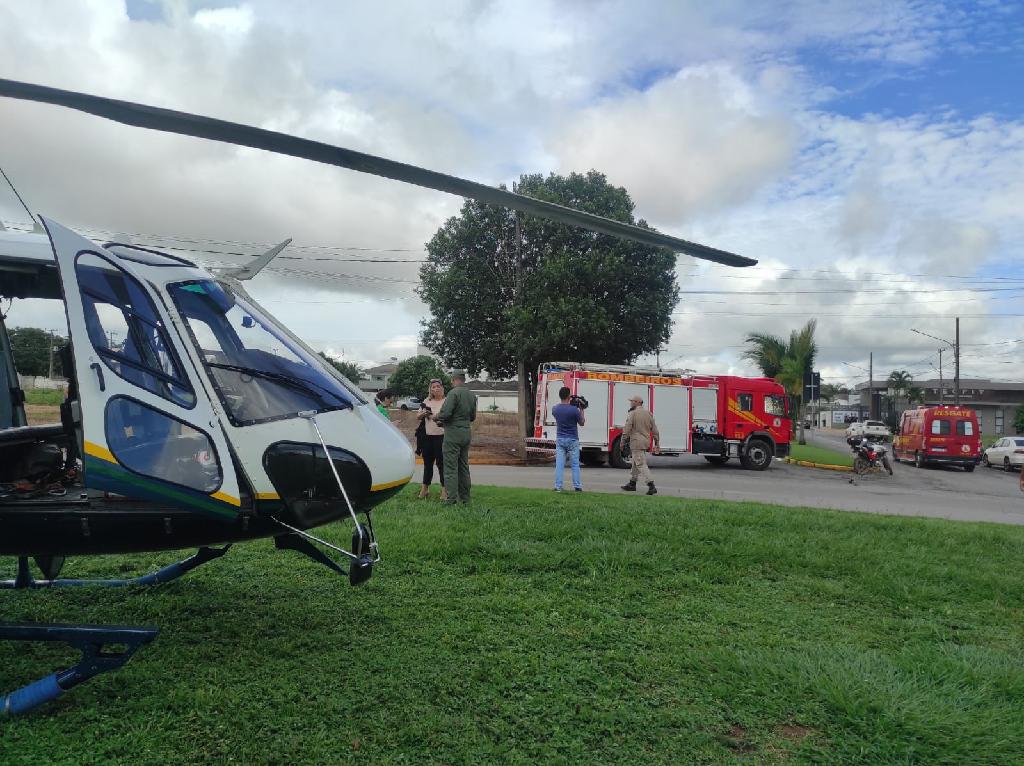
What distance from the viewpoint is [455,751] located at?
3.16m

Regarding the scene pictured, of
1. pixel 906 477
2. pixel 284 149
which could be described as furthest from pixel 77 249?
pixel 906 477

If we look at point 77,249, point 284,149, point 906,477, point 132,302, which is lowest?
point 906,477

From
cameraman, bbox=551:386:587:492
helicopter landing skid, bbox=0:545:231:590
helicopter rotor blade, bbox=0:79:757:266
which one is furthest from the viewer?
cameraman, bbox=551:386:587:492

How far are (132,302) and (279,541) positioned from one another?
5.45ft

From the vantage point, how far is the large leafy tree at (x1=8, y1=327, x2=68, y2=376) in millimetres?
4480

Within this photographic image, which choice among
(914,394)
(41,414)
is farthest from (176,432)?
(914,394)

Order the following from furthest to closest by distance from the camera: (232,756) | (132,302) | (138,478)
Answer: (132,302) < (138,478) < (232,756)

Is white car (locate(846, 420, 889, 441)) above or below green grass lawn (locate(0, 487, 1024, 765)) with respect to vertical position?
above

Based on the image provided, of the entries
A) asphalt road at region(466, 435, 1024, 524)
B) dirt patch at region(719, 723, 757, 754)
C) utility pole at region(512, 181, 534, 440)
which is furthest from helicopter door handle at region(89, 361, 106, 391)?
utility pole at region(512, 181, 534, 440)

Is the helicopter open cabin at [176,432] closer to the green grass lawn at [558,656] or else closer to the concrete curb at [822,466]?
the green grass lawn at [558,656]

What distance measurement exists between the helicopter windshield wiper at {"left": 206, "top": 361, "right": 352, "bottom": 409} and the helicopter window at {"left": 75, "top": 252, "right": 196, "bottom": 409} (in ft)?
0.79

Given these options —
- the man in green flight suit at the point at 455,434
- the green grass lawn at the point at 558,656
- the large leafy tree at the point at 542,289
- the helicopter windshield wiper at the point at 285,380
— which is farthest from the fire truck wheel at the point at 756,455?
the helicopter windshield wiper at the point at 285,380

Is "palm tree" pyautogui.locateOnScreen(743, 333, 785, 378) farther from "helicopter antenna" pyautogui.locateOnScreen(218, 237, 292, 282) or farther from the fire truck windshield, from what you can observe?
"helicopter antenna" pyautogui.locateOnScreen(218, 237, 292, 282)

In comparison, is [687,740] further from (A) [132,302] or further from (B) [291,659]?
(A) [132,302]
